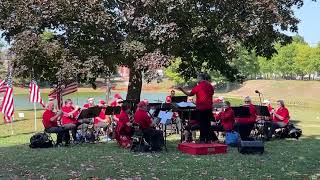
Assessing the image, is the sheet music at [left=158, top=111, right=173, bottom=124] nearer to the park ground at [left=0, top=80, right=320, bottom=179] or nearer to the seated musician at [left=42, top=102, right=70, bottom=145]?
the park ground at [left=0, top=80, right=320, bottom=179]

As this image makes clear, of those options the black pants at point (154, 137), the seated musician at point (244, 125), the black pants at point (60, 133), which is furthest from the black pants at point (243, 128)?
the black pants at point (60, 133)

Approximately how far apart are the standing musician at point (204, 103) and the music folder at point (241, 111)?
1.78m

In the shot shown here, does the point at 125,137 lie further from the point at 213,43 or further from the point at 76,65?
the point at 213,43

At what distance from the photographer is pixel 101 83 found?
297 ft

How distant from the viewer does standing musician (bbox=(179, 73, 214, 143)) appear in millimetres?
14414

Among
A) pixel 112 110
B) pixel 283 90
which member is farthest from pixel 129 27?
pixel 283 90

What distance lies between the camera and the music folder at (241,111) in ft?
53.5

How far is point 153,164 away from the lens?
38.1 ft

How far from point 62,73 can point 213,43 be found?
7.03 metres

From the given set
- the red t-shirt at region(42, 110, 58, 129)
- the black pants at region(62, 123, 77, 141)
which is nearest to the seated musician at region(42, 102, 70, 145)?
the red t-shirt at region(42, 110, 58, 129)

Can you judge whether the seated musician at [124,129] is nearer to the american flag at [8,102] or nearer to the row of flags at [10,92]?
the row of flags at [10,92]

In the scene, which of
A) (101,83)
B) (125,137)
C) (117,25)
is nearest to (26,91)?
(101,83)

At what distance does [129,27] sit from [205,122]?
9.29m

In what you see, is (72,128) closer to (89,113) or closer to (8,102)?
(89,113)
